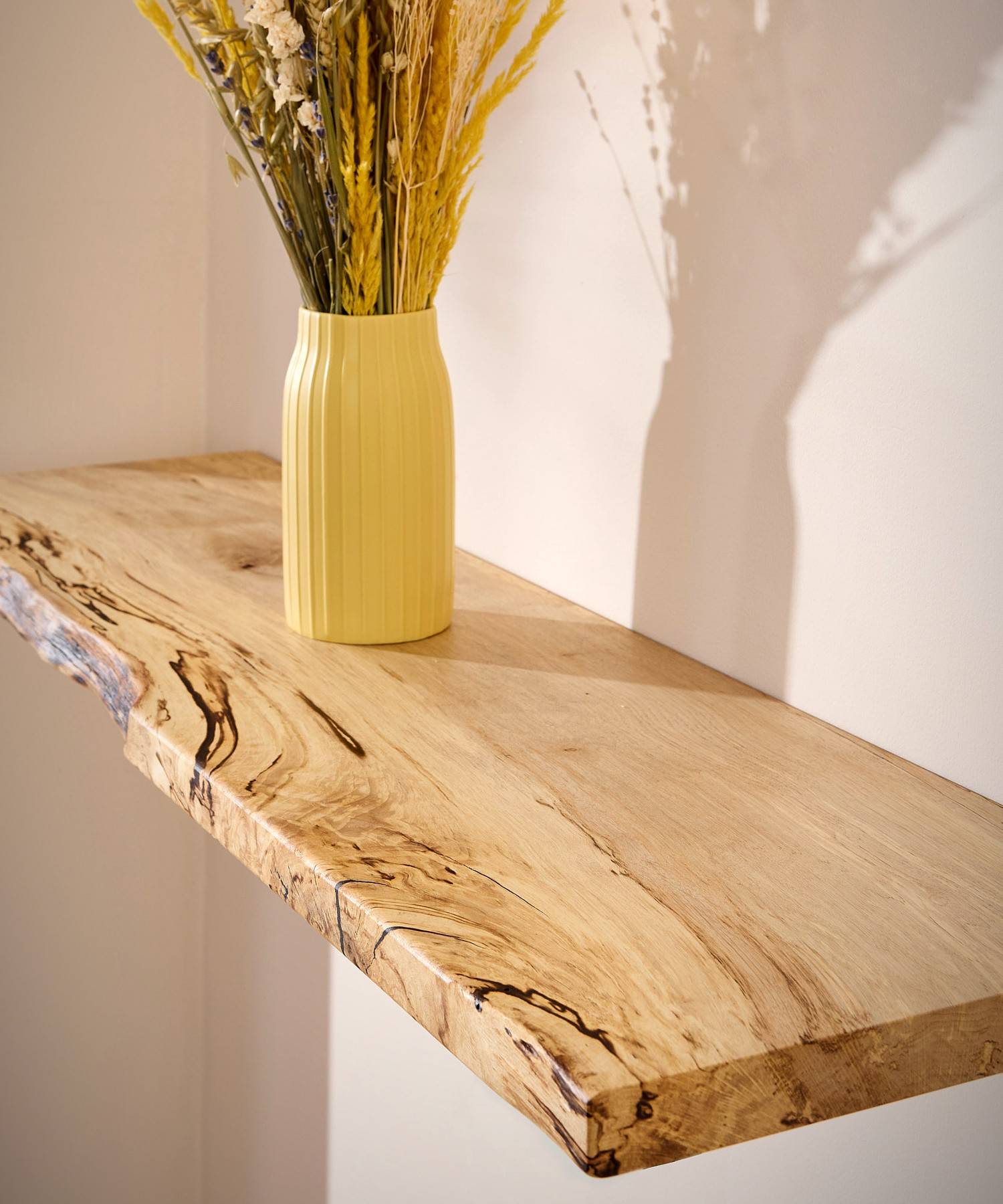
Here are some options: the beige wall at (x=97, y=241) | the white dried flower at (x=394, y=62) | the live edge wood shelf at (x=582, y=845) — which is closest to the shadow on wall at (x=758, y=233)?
the live edge wood shelf at (x=582, y=845)

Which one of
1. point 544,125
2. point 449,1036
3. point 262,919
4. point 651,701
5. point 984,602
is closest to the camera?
point 449,1036

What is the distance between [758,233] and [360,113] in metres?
0.25

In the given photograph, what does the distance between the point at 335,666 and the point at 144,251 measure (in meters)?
0.72

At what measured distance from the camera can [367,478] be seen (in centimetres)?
86

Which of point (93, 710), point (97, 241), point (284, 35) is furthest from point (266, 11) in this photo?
point (93, 710)

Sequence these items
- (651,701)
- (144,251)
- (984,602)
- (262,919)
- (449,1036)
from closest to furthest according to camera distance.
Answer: (449,1036) < (984,602) < (651,701) < (144,251) < (262,919)

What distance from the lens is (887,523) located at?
732 millimetres

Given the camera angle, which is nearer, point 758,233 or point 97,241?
point 758,233

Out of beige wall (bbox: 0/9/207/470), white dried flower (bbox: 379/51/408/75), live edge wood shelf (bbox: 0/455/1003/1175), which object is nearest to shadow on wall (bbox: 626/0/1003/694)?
live edge wood shelf (bbox: 0/455/1003/1175)

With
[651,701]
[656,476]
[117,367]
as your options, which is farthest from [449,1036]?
[117,367]

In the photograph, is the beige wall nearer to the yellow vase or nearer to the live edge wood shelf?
the live edge wood shelf

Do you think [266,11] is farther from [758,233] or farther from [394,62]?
[758,233]

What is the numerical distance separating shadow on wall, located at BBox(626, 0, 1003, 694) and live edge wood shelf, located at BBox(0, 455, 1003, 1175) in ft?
0.19

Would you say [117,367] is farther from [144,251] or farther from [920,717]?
[920,717]
